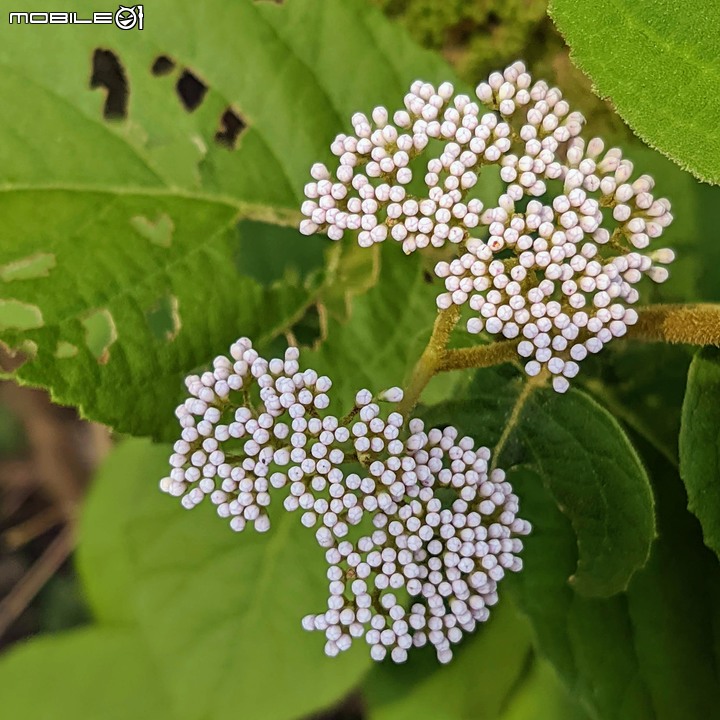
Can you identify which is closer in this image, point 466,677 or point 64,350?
point 64,350

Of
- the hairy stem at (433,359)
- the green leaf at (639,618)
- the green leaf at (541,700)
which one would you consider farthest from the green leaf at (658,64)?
the green leaf at (541,700)

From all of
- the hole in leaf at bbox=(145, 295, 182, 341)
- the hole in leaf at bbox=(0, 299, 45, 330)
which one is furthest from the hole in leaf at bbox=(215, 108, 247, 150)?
the hole in leaf at bbox=(0, 299, 45, 330)

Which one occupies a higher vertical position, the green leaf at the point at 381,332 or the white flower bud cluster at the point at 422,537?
the green leaf at the point at 381,332

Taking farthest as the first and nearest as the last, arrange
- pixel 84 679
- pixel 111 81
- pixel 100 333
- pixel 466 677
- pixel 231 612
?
pixel 84 679
pixel 466 677
pixel 231 612
pixel 111 81
pixel 100 333

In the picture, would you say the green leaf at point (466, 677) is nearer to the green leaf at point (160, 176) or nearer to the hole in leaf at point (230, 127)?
the green leaf at point (160, 176)

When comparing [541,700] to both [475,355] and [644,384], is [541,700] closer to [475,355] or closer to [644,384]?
[644,384]

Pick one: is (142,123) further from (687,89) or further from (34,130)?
(687,89)

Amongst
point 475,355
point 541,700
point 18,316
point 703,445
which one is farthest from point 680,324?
point 541,700

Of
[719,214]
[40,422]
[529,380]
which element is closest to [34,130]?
[529,380]
